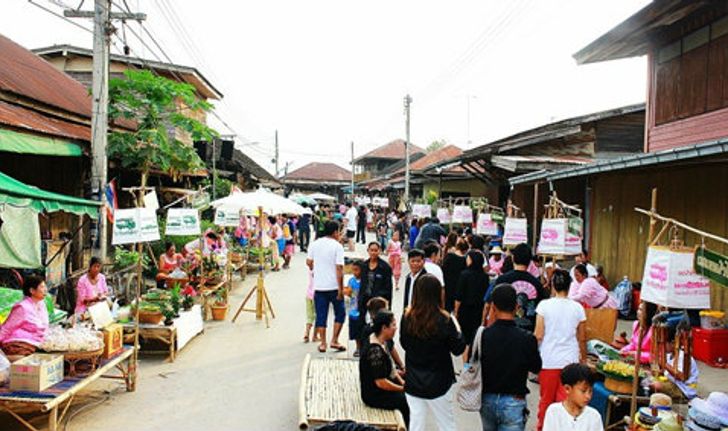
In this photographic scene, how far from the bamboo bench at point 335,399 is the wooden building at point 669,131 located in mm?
4691

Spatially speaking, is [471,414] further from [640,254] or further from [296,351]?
[640,254]

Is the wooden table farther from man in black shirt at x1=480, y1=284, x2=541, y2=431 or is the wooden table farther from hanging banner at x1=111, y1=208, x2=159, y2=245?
man in black shirt at x1=480, y1=284, x2=541, y2=431

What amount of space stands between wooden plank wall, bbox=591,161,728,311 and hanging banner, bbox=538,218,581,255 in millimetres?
2639

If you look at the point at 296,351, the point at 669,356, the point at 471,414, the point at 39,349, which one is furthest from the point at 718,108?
the point at 39,349

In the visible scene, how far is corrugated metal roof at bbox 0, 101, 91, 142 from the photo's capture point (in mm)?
8273

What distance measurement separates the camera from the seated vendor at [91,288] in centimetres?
784

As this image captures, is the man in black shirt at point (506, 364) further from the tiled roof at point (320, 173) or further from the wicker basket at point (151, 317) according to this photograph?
the tiled roof at point (320, 173)

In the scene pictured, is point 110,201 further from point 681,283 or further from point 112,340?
point 681,283

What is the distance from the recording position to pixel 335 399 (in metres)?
5.79

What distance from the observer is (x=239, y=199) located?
469 inches

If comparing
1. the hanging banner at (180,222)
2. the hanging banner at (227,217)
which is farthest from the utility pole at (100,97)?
the hanging banner at (227,217)

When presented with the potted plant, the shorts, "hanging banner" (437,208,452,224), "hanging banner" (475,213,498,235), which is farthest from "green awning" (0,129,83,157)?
"hanging banner" (437,208,452,224)

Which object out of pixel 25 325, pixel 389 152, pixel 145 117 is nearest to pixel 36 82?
pixel 145 117

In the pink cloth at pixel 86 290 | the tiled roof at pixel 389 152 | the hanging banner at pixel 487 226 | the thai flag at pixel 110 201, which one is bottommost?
the pink cloth at pixel 86 290
